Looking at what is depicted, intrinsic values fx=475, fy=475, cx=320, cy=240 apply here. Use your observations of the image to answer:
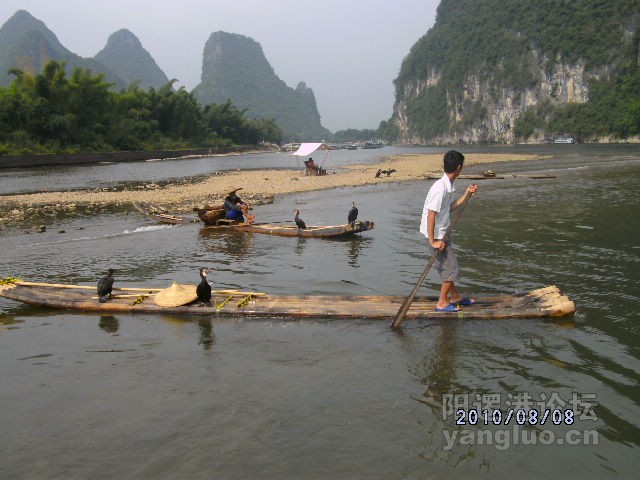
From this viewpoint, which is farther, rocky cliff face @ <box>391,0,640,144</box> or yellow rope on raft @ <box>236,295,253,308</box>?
rocky cliff face @ <box>391,0,640,144</box>

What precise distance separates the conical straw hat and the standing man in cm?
458

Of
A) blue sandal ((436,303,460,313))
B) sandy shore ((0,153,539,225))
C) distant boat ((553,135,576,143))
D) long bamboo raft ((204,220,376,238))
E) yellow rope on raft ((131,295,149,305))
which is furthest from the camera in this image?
distant boat ((553,135,576,143))

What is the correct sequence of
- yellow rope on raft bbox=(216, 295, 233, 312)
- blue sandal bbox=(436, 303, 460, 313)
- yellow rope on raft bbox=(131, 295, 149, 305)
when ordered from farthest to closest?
yellow rope on raft bbox=(131, 295, 149, 305), yellow rope on raft bbox=(216, 295, 233, 312), blue sandal bbox=(436, 303, 460, 313)

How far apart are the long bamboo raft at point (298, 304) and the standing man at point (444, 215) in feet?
2.02

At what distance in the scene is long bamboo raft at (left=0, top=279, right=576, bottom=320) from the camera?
8.10 m

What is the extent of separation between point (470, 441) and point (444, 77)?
208214 millimetres

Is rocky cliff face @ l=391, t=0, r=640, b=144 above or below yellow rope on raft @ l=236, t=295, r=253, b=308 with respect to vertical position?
above

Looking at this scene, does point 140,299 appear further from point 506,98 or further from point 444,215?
point 506,98

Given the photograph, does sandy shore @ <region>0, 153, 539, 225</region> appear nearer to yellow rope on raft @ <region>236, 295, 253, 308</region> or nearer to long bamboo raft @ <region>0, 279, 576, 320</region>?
long bamboo raft @ <region>0, 279, 576, 320</region>

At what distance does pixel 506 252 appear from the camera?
45.1 feet

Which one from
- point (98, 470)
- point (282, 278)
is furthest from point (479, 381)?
point (282, 278)

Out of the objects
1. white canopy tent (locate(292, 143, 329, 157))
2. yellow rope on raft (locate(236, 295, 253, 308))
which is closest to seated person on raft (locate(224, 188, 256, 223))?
yellow rope on raft (locate(236, 295, 253, 308))

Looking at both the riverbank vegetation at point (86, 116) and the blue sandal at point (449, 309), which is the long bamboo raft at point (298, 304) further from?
the riverbank vegetation at point (86, 116)

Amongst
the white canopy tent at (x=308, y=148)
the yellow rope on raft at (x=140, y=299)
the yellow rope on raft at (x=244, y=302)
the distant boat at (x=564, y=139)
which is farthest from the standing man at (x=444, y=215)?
the distant boat at (x=564, y=139)
